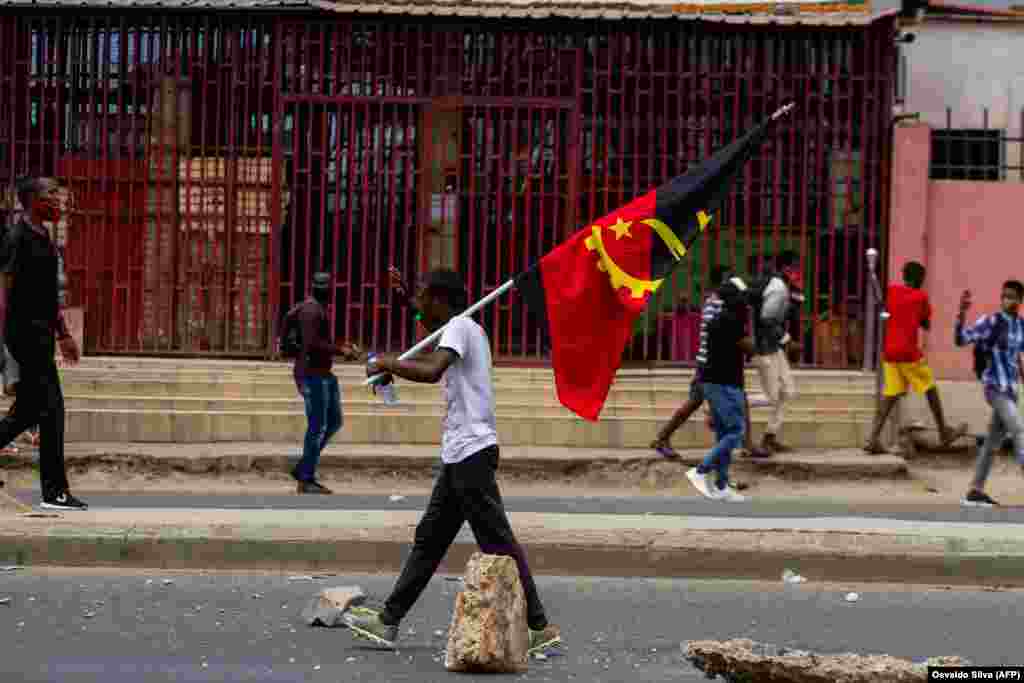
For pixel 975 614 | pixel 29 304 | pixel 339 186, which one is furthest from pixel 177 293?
pixel 975 614

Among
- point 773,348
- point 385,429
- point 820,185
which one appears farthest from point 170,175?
point 820,185


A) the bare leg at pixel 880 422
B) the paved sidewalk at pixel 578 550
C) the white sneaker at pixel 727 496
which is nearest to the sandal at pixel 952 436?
the bare leg at pixel 880 422

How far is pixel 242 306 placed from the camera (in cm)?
1630

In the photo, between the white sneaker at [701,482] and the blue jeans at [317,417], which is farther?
the white sneaker at [701,482]

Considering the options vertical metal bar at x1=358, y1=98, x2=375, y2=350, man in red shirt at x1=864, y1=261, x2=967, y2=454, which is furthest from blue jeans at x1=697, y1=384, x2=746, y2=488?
vertical metal bar at x1=358, y1=98, x2=375, y2=350

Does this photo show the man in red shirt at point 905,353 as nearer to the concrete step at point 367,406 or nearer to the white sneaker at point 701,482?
the concrete step at point 367,406

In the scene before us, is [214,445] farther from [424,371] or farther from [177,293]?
[424,371]

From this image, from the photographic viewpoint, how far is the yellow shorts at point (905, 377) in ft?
48.1

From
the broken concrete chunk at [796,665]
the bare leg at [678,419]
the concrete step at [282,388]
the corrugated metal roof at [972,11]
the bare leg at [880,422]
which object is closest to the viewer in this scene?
the broken concrete chunk at [796,665]

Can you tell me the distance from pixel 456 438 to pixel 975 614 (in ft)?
9.11

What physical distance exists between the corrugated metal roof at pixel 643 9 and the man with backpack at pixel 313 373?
3.82m

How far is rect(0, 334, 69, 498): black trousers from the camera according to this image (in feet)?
33.3

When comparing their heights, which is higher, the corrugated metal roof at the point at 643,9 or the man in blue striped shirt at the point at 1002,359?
the corrugated metal roof at the point at 643,9

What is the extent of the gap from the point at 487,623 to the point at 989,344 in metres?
6.66
